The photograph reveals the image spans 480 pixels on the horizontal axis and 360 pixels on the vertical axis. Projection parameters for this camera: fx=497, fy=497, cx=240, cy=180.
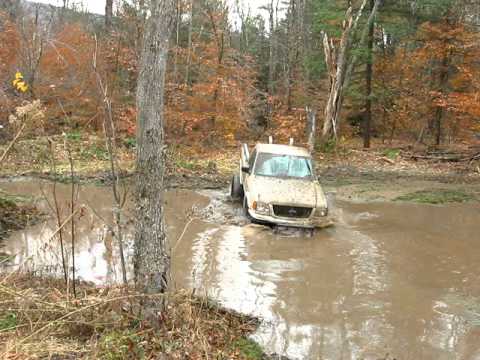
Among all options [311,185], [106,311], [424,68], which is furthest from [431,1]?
[106,311]

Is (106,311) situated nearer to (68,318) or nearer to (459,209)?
(68,318)

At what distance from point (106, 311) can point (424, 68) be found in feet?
76.7

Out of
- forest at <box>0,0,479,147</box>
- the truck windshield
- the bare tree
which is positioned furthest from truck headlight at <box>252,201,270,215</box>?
the bare tree

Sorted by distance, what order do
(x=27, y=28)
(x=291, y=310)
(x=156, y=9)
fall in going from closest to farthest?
(x=156, y=9) → (x=291, y=310) → (x=27, y=28)

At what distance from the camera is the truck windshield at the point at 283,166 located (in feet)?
36.7

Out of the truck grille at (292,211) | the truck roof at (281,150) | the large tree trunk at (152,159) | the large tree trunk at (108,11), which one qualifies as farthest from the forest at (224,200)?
the truck roof at (281,150)

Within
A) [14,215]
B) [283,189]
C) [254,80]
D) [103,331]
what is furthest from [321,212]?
[254,80]

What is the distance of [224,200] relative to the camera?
43.0 feet

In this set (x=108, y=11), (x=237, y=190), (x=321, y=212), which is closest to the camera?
(x=321, y=212)

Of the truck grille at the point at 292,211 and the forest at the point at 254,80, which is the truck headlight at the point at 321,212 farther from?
the forest at the point at 254,80

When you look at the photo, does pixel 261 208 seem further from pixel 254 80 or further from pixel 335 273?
pixel 254 80

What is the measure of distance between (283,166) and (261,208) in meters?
1.70

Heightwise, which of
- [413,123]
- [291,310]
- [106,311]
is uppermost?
[413,123]

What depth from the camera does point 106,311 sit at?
5.08 m
